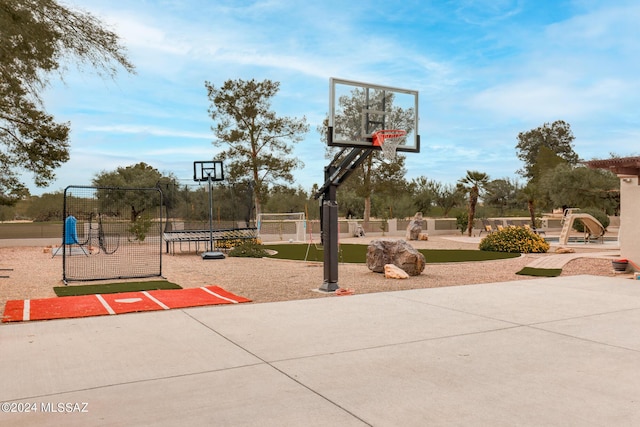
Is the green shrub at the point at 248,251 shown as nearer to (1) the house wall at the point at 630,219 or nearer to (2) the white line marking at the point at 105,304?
(2) the white line marking at the point at 105,304

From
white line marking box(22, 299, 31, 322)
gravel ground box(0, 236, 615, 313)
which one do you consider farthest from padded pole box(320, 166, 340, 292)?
white line marking box(22, 299, 31, 322)

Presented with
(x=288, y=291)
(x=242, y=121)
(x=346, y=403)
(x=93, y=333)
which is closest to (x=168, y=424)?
(x=346, y=403)

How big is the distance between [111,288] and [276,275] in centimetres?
395

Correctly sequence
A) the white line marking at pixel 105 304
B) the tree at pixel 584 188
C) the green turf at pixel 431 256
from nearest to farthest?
the white line marking at pixel 105 304
the green turf at pixel 431 256
the tree at pixel 584 188

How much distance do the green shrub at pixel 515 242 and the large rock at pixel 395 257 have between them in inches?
334

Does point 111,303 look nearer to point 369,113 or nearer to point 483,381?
point 369,113

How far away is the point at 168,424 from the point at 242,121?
35.7 m

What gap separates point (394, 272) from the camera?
41.6ft

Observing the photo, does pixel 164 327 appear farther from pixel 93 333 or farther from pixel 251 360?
pixel 251 360

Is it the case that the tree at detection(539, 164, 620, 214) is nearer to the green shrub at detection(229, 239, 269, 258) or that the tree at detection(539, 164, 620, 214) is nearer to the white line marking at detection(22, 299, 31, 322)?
the green shrub at detection(229, 239, 269, 258)

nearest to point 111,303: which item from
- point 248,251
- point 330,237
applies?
point 330,237

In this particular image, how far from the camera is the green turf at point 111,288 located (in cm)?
1062

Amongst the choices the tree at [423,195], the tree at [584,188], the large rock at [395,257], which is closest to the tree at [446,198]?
the tree at [423,195]

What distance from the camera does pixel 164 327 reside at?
24.2 feet
